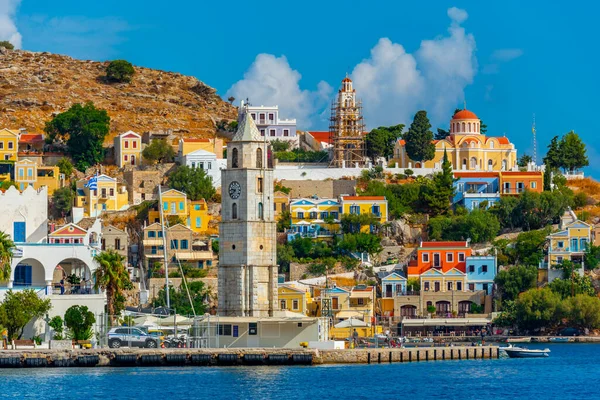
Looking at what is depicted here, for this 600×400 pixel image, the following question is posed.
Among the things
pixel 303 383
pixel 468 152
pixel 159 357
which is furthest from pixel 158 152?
pixel 303 383

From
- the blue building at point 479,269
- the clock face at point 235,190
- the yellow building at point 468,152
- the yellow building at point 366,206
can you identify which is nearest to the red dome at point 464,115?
the yellow building at point 468,152

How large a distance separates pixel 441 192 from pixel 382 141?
13911 millimetres

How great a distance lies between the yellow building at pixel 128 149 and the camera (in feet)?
459

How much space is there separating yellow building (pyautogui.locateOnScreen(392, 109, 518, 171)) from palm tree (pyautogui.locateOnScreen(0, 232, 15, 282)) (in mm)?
58952

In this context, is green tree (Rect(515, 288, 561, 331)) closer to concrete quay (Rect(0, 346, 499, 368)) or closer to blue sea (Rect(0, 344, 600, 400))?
blue sea (Rect(0, 344, 600, 400))

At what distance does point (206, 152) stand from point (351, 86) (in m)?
15.2

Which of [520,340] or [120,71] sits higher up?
[120,71]

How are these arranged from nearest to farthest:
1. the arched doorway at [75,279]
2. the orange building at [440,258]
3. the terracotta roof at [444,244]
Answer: the arched doorway at [75,279], the orange building at [440,258], the terracotta roof at [444,244]

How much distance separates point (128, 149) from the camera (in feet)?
461

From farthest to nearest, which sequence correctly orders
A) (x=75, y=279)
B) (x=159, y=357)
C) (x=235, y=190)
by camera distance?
1. (x=75, y=279)
2. (x=235, y=190)
3. (x=159, y=357)

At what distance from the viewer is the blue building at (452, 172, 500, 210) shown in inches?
5197

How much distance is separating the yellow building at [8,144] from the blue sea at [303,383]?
58901mm

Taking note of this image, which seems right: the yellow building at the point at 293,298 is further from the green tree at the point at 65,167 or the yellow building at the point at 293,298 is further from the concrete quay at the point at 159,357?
the concrete quay at the point at 159,357

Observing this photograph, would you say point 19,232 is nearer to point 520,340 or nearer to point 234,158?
point 234,158
